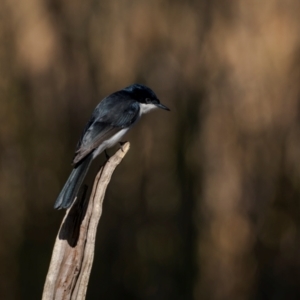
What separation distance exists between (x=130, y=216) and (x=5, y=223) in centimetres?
85

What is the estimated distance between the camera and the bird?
118 inches

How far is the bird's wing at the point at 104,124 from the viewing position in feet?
10.2

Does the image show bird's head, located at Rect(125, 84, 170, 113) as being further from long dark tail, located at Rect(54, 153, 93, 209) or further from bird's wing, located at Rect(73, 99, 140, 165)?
long dark tail, located at Rect(54, 153, 93, 209)

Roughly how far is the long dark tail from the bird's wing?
Result: 3cm

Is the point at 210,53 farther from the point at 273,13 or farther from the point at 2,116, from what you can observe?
the point at 2,116

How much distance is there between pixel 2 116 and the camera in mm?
4289

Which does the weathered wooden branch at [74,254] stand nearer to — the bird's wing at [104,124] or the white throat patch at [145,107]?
the bird's wing at [104,124]

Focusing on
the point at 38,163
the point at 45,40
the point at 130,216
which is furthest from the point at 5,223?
the point at 45,40

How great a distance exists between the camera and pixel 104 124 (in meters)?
3.37

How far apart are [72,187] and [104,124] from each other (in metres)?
0.72

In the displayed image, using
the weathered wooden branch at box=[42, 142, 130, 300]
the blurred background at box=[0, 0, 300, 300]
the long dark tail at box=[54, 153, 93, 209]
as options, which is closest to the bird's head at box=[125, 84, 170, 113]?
the blurred background at box=[0, 0, 300, 300]

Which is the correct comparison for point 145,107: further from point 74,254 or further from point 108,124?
point 74,254

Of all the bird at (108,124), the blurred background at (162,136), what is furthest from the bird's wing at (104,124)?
the blurred background at (162,136)

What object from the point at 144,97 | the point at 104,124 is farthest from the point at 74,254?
the point at 144,97
